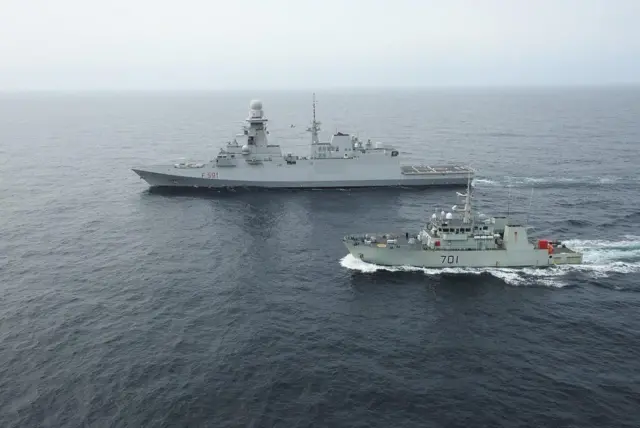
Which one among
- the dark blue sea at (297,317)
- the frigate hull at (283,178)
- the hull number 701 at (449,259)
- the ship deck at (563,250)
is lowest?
the dark blue sea at (297,317)

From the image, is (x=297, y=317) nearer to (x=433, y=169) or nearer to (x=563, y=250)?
(x=563, y=250)

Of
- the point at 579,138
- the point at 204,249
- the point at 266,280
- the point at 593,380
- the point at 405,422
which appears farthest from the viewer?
the point at 579,138

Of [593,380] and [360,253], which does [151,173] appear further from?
[593,380]

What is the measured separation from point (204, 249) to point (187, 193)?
97.5 ft

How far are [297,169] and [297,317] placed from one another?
49.4m

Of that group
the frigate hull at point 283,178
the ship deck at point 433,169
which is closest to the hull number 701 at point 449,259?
the frigate hull at point 283,178

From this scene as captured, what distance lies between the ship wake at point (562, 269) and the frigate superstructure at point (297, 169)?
118ft

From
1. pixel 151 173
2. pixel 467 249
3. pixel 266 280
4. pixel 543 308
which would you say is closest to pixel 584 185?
pixel 467 249

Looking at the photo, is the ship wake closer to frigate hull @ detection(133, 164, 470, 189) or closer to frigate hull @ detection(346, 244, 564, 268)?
frigate hull @ detection(346, 244, 564, 268)

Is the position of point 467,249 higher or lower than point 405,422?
higher

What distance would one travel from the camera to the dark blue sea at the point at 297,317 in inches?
1221

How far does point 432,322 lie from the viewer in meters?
41.6

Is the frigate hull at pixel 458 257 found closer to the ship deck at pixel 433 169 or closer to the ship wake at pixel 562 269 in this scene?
the ship wake at pixel 562 269

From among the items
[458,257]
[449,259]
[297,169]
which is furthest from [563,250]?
[297,169]
